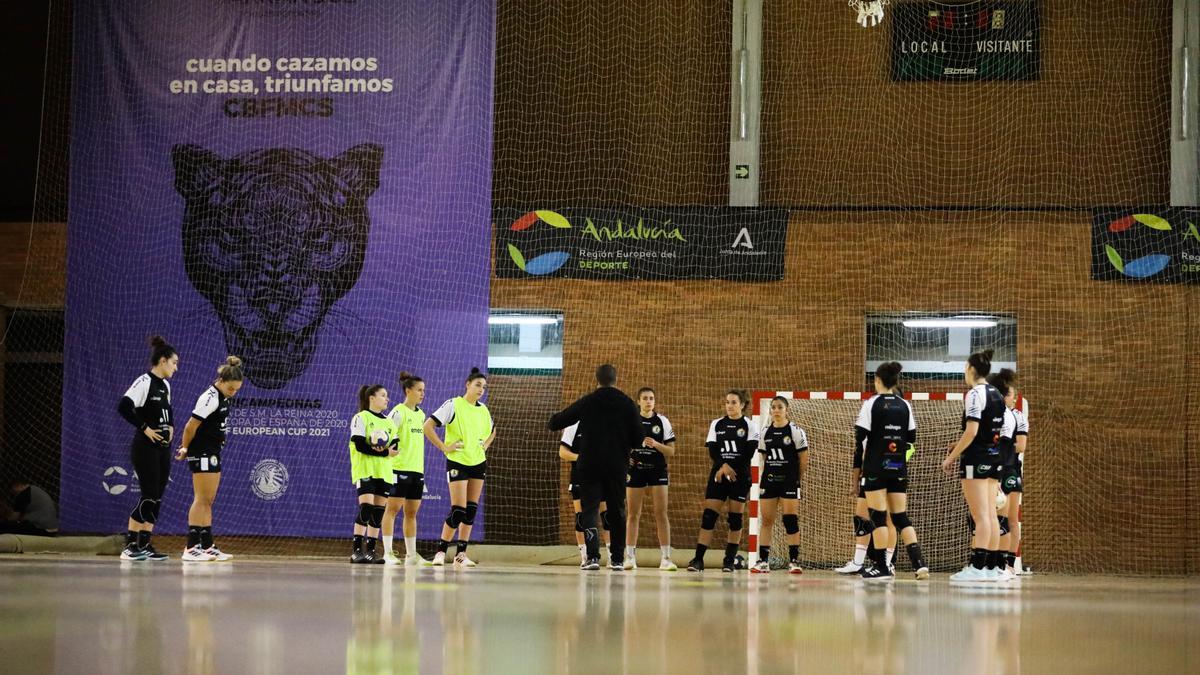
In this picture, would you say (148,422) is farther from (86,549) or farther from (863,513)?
(863,513)

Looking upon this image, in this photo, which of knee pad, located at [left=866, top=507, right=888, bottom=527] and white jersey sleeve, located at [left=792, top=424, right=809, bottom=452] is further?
white jersey sleeve, located at [left=792, top=424, right=809, bottom=452]

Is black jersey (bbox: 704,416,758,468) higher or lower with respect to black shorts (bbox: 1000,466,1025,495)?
higher

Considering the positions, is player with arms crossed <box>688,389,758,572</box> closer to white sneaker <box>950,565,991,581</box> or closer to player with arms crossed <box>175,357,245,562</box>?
white sneaker <box>950,565,991,581</box>

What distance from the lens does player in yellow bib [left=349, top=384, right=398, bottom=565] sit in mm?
15273

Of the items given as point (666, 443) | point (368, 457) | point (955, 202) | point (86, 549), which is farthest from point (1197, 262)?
point (86, 549)

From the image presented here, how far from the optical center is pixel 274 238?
18422mm

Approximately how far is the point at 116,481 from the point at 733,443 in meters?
8.00

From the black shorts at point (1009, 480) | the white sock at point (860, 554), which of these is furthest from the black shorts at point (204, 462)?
the black shorts at point (1009, 480)

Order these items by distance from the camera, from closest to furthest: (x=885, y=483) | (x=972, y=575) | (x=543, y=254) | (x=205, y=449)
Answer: (x=972, y=575) → (x=885, y=483) → (x=205, y=449) → (x=543, y=254)

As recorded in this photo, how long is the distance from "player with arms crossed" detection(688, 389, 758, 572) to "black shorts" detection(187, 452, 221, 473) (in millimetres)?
5525

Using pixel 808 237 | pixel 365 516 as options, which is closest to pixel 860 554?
pixel 808 237

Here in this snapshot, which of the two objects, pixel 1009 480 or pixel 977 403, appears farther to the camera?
pixel 1009 480

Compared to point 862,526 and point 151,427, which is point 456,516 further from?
point 862,526

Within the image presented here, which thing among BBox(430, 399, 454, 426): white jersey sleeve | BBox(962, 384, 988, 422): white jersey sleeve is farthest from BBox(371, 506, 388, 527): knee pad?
BBox(962, 384, 988, 422): white jersey sleeve
